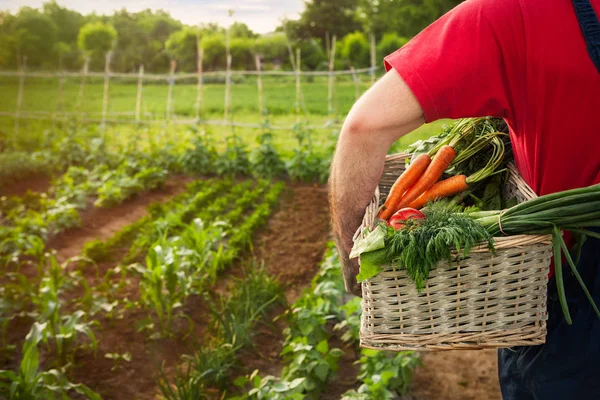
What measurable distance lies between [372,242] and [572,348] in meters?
0.61

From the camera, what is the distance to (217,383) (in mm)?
3531

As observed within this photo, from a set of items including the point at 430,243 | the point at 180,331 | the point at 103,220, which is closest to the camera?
Answer: the point at 430,243

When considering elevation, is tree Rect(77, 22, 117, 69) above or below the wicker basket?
above

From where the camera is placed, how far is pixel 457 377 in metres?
3.65

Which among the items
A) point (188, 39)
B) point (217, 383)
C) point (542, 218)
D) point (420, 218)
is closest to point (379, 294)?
point (420, 218)

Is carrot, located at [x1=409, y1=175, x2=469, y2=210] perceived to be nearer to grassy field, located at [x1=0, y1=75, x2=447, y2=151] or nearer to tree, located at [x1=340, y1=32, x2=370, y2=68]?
grassy field, located at [x1=0, y1=75, x2=447, y2=151]

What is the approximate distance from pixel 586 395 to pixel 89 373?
9.86 ft

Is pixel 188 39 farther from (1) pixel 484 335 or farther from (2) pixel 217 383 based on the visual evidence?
(1) pixel 484 335

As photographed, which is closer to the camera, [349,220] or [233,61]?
[349,220]

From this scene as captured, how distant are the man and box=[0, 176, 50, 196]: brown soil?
6.99 meters

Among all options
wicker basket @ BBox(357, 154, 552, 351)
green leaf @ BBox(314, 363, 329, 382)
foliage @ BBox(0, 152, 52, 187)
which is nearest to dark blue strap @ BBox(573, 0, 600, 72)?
wicker basket @ BBox(357, 154, 552, 351)

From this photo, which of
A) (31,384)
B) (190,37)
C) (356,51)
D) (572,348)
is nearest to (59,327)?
(31,384)

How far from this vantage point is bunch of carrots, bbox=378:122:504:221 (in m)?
1.89

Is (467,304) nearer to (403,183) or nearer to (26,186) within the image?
(403,183)
